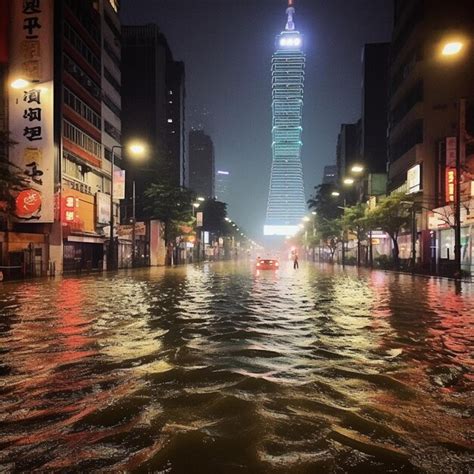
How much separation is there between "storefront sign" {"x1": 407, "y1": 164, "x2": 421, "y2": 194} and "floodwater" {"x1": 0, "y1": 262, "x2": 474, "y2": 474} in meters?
43.9

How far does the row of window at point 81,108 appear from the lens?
45.2 meters

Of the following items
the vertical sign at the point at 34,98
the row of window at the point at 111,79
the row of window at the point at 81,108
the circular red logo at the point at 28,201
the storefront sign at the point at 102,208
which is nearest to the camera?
the circular red logo at the point at 28,201

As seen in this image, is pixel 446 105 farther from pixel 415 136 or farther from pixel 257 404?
pixel 257 404

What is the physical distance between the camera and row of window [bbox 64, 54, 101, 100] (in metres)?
45.6

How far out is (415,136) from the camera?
55.3 metres

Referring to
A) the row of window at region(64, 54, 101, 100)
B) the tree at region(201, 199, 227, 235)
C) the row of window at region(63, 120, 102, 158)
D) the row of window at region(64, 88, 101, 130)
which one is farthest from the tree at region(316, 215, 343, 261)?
the row of window at region(64, 54, 101, 100)

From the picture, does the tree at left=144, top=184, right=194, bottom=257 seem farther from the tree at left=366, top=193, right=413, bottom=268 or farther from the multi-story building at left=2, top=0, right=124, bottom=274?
the tree at left=366, top=193, right=413, bottom=268

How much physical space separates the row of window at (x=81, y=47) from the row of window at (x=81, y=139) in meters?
8.04

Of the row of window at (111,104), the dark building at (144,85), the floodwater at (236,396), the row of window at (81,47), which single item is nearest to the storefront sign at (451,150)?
the floodwater at (236,396)

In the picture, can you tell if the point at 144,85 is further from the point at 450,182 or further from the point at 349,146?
the point at 450,182

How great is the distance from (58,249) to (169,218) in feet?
89.0

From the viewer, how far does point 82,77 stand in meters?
49.5

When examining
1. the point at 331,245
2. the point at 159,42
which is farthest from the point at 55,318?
the point at 159,42

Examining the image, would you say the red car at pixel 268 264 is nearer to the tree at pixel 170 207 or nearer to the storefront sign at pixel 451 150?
the storefront sign at pixel 451 150
